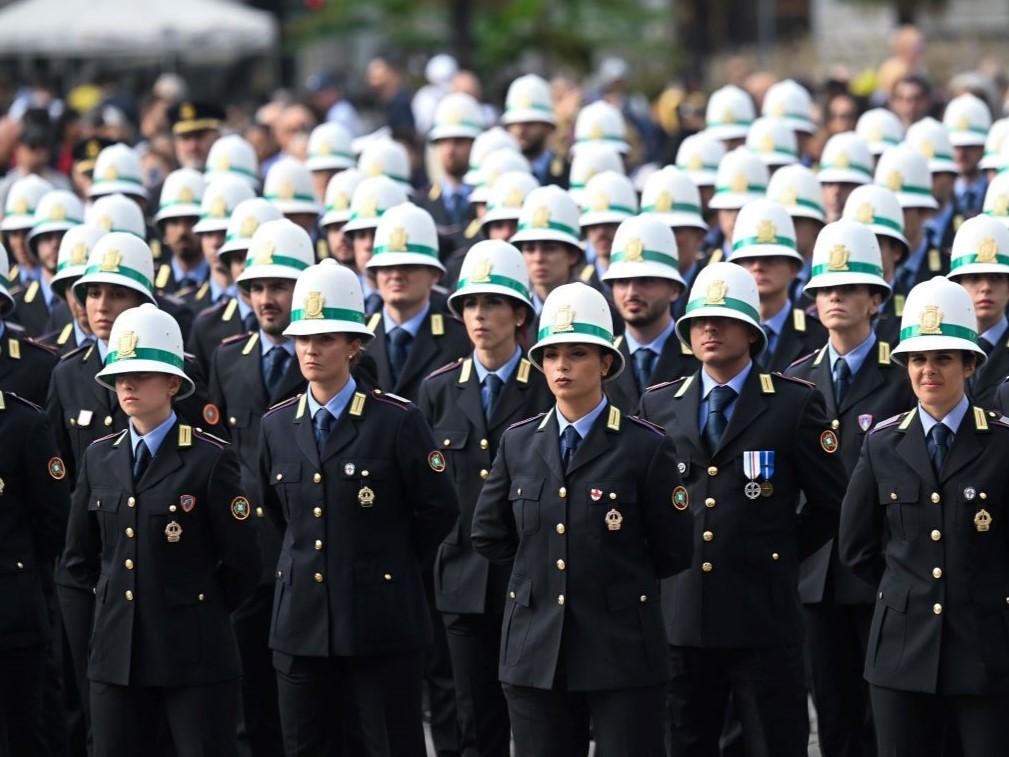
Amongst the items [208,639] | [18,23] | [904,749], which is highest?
[18,23]

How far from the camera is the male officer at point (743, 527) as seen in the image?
8.58m

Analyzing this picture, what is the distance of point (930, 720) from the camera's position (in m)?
8.02

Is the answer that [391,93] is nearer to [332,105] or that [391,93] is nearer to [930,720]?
[332,105]

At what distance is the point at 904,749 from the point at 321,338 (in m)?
2.73

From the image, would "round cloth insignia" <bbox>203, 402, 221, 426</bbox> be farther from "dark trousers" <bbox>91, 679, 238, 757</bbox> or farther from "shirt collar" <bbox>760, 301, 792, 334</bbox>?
"shirt collar" <bbox>760, 301, 792, 334</bbox>

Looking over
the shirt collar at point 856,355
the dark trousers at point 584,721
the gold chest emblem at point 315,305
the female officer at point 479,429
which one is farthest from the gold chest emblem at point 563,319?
the shirt collar at point 856,355

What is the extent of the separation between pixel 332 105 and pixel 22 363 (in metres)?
11.6

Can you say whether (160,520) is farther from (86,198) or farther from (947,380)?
(86,198)

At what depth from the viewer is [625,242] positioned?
34.1ft

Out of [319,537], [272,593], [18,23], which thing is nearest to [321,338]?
[319,537]

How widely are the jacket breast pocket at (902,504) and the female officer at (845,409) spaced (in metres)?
0.73

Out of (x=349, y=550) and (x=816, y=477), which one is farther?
(x=816, y=477)

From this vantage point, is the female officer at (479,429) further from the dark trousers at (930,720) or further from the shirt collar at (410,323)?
the dark trousers at (930,720)

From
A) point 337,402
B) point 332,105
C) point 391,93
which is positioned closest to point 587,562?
point 337,402
